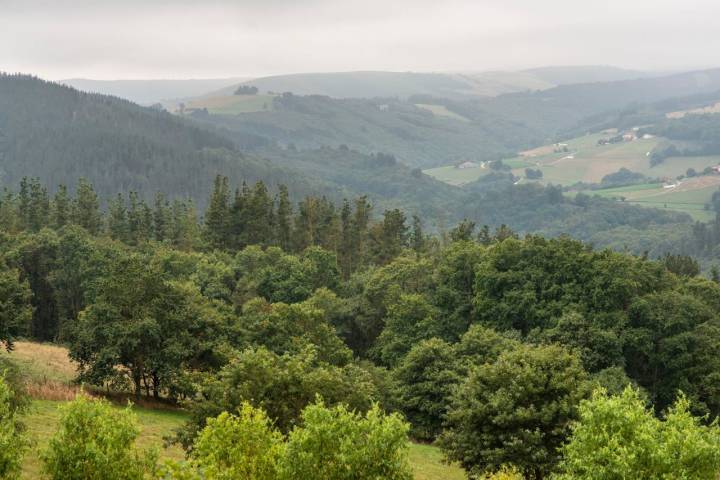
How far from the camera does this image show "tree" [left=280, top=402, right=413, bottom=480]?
82.9 feet

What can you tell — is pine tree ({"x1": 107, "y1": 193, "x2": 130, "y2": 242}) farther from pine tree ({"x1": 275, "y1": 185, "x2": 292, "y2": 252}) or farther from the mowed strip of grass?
the mowed strip of grass

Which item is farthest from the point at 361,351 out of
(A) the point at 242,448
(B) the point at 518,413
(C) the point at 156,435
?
(A) the point at 242,448

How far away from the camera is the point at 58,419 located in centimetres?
4269

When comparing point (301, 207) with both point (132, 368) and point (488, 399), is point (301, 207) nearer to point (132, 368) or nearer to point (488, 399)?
point (132, 368)

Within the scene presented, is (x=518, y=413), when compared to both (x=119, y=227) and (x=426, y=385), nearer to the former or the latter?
(x=426, y=385)

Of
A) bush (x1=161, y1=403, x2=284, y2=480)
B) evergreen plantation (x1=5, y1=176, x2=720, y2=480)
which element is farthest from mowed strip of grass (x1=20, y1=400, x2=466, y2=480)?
bush (x1=161, y1=403, x2=284, y2=480)

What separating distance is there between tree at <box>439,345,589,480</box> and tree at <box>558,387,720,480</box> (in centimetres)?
825

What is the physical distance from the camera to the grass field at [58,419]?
131 ft

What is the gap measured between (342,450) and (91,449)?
834cm

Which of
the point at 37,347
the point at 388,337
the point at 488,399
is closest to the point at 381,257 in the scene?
the point at 388,337

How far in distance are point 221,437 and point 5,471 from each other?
705 cm

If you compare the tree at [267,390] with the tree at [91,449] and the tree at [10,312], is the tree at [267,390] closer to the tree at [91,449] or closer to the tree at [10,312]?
the tree at [91,449]

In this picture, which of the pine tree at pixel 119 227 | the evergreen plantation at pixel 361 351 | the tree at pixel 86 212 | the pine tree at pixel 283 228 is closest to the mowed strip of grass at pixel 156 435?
the evergreen plantation at pixel 361 351

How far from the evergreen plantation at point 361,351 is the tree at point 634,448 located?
87mm
